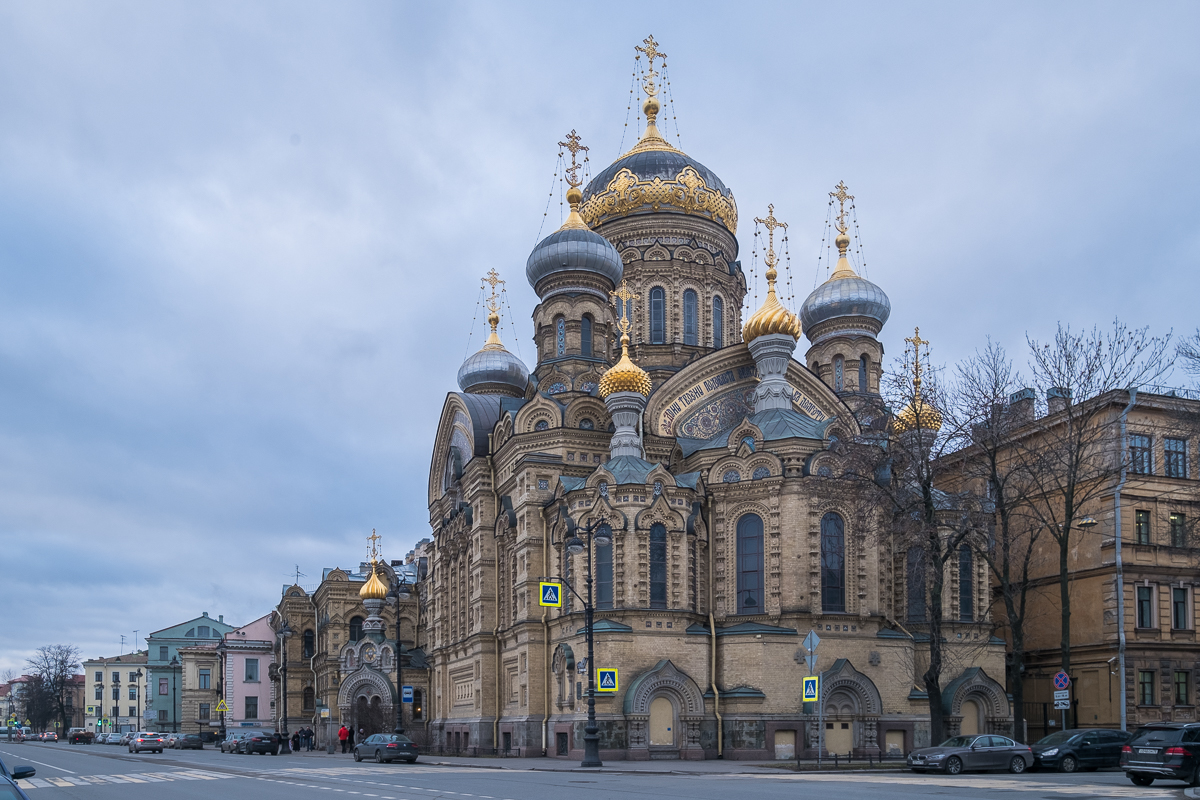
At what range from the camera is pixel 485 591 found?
40812 millimetres

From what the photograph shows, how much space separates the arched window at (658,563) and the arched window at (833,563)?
15.8ft

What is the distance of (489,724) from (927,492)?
62.4ft

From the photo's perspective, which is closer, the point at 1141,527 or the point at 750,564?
the point at 750,564

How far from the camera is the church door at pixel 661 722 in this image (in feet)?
107

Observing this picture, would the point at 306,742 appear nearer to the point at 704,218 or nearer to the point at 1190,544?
the point at 704,218

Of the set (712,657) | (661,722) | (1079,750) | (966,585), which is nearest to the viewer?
(1079,750)

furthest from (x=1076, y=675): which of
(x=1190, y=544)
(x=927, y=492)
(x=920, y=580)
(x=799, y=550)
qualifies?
(x=927, y=492)

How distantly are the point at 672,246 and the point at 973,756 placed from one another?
25.5 meters

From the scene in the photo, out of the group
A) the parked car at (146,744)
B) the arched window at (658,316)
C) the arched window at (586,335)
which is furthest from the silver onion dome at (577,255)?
the parked car at (146,744)

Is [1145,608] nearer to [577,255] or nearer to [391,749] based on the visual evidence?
[577,255]

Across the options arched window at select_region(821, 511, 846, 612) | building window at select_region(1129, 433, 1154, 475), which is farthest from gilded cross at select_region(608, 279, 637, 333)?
building window at select_region(1129, 433, 1154, 475)

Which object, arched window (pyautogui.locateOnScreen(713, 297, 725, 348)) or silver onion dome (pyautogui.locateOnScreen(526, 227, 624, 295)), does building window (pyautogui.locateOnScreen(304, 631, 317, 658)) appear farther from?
arched window (pyautogui.locateOnScreen(713, 297, 725, 348))

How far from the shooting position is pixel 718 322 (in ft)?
150

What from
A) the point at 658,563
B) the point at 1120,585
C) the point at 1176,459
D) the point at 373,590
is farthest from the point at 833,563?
the point at 373,590
